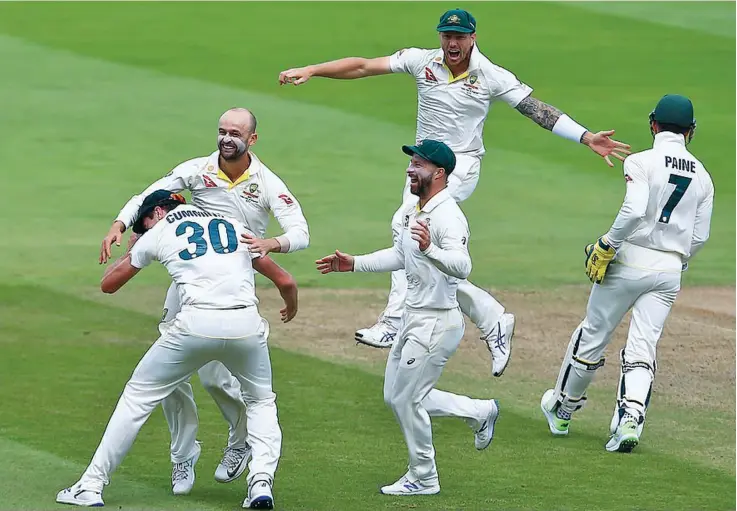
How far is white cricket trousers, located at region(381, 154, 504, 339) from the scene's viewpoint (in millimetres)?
9984

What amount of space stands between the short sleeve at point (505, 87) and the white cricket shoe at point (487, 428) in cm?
240

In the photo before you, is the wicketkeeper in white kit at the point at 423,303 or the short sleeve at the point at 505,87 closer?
the wicketkeeper in white kit at the point at 423,303

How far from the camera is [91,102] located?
18.9 metres

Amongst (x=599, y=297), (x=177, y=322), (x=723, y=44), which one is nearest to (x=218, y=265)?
(x=177, y=322)

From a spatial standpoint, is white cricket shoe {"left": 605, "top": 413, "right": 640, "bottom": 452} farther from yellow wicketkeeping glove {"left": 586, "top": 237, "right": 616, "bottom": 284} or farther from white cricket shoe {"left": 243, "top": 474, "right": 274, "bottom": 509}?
white cricket shoe {"left": 243, "top": 474, "right": 274, "bottom": 509}

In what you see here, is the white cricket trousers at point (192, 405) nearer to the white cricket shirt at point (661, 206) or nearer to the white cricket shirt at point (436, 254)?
the white cricket shirt at point (436, 254)

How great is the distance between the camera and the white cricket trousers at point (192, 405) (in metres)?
8.02

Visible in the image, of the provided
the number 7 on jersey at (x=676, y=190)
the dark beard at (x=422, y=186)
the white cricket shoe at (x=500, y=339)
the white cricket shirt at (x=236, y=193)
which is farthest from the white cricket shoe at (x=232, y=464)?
the number 7 on jersey at (x=676, y=190)

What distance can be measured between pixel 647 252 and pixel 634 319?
435mm

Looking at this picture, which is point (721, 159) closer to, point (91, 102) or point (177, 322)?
point (91, 102)

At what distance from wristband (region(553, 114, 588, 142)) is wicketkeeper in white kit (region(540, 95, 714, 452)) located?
31.0 inches

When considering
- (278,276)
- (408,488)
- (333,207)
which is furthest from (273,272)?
(333,207)

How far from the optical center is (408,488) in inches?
319

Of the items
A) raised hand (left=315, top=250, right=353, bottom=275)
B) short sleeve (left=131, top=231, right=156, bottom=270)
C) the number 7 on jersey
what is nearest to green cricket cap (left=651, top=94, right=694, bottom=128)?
the number 7 on jersey
